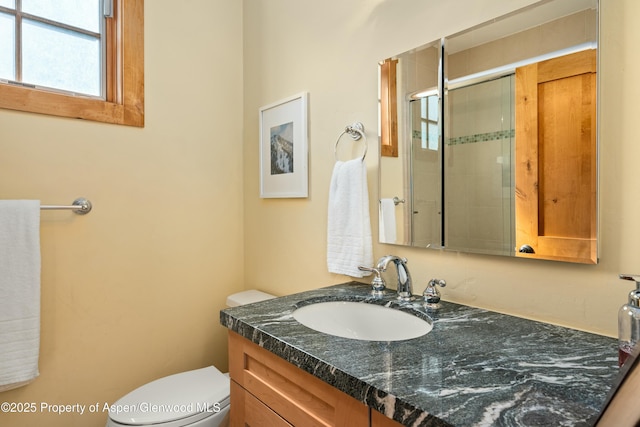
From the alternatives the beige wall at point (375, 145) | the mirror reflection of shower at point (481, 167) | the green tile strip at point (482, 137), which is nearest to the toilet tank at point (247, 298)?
the beige wall at point (375, 145)

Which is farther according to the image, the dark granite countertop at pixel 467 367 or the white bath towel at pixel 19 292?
the white bath towel at pixel 19 292

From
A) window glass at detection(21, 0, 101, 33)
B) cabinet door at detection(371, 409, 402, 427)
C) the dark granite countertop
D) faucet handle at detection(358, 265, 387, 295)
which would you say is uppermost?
window glass at detection(21, 0, 101, 33)

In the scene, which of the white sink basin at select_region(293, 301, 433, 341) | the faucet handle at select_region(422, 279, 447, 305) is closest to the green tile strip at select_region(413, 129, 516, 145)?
the faucet handle at select_region(422, 279, 447, 305)

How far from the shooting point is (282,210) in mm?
1713

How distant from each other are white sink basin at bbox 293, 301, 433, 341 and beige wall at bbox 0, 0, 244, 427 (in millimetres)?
931

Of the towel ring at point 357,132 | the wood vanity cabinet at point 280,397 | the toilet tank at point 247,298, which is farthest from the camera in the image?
the toilet tank at point 247,298

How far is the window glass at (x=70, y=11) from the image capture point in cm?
147

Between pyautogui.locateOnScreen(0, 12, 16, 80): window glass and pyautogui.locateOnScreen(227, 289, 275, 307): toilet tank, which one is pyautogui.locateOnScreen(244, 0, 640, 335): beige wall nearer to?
pyautogui.locateOnScreen(227, 289, 275, 307): toilet tank

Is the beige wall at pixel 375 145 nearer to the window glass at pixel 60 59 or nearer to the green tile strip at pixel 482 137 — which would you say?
the green tile strip at pixel 482 137

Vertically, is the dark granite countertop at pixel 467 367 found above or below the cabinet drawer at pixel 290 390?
above

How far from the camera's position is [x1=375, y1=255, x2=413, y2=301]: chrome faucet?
3.66ft

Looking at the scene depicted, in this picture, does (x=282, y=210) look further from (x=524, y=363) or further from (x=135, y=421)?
(x=524, y=363)

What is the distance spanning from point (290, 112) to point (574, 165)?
1.13 metres

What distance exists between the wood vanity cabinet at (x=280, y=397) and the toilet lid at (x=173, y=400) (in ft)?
1.20
